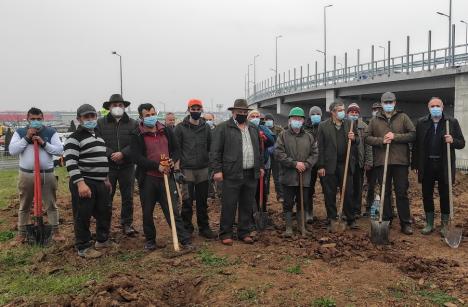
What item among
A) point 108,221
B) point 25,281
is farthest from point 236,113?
point 25,281

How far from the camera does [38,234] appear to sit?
584 cm

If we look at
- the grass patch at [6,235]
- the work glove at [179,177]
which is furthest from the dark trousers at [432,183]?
the grass patch at [6,235]

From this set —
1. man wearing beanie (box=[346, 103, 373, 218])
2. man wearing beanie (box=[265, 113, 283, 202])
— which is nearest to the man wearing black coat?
man wearing beanie (box=[346, 103, 373, 218])

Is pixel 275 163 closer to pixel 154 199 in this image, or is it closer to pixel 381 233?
pixel 381 233

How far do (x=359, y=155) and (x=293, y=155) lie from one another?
4.04 feet

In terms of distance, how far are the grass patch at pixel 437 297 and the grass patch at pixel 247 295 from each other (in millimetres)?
1649

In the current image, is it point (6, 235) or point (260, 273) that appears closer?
point (260, 273)

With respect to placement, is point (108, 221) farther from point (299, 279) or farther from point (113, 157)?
point (299, 279)

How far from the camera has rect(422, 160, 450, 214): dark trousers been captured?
623 cm

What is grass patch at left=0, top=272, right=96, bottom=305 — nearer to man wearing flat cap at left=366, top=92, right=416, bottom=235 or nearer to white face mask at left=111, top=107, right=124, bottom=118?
white face mask at left=111, top=107, right=124, bottom=118

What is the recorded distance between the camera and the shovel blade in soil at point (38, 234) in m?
5.82

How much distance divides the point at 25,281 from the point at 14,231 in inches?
104

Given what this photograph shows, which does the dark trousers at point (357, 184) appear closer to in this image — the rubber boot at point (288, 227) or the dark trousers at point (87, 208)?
the rubber boot at point (288, 227)

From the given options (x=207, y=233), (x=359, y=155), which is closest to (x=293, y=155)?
(x=359, y=155)
